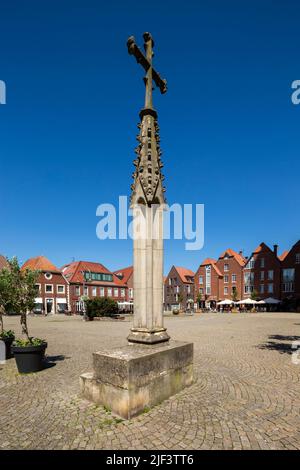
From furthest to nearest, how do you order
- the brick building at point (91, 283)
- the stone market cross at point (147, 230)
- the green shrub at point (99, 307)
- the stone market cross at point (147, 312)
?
the brick building at point (91, 283), the green shrub at point (99, 307), the stone market cross at point (147, 230), the stone market cross at point (147, 312)

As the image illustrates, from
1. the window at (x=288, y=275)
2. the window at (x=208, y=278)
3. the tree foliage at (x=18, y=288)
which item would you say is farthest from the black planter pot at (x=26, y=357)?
the window at (x=208, y=278)

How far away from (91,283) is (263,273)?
34.7 metres

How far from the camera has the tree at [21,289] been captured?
8344 mm

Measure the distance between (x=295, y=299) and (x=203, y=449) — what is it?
5375 cm

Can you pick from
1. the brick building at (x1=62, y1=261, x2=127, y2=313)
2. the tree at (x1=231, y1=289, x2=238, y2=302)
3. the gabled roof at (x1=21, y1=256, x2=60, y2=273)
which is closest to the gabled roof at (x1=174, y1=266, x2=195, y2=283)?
the tree at (x1=231, y1=289, x2=238, y2=302)

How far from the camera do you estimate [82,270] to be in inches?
2303

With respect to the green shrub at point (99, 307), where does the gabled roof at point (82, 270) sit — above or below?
above

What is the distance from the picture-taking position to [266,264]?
5650 cm

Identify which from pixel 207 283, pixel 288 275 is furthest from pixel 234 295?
pixel 288 275

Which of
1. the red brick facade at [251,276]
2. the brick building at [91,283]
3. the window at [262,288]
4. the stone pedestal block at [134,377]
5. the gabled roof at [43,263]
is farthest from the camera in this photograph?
the brick building at [91,283]

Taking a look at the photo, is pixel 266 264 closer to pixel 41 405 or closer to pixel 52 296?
pixel 52 296

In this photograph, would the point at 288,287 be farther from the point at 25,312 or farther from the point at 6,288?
the point at 6,288

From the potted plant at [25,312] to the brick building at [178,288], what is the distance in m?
61.1

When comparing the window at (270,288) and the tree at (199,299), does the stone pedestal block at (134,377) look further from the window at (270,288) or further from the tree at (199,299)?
the tree at (199,299)
